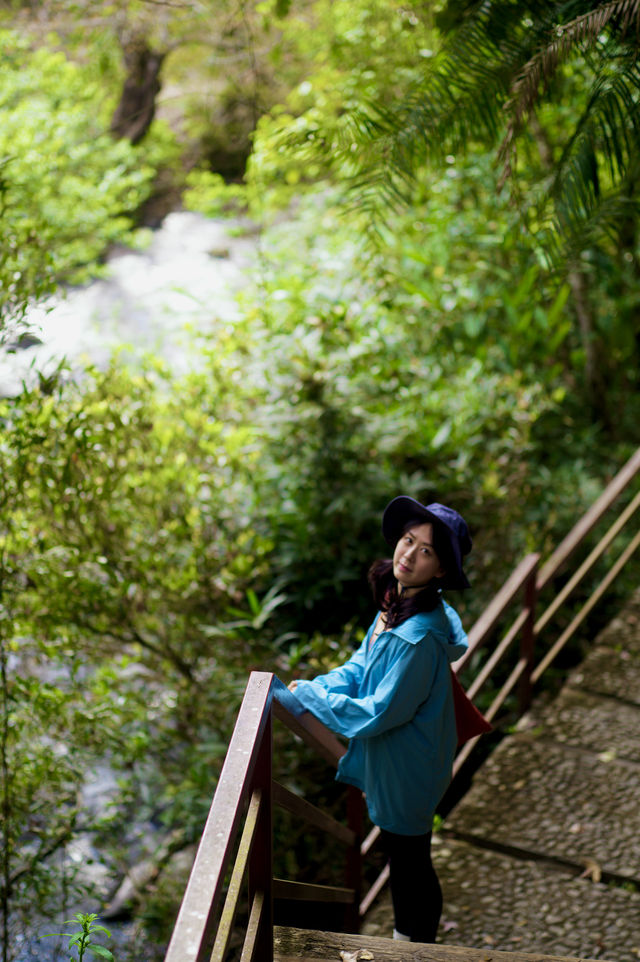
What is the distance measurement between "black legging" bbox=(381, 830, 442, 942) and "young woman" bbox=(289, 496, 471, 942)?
1cm

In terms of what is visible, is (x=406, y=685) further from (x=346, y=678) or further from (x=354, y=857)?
(x=354, y=857)

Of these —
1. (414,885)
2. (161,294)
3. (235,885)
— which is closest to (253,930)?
(235,885)

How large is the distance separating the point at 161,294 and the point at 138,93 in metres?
2.94

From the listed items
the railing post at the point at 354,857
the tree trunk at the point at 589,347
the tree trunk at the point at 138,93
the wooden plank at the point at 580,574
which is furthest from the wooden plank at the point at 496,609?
the tree trunk at the point at 138,93

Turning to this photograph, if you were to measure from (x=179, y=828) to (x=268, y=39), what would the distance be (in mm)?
8155

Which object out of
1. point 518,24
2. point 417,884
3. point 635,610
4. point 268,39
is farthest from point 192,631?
point 268,39

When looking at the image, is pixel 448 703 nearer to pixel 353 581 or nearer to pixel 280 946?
pixel 280 946

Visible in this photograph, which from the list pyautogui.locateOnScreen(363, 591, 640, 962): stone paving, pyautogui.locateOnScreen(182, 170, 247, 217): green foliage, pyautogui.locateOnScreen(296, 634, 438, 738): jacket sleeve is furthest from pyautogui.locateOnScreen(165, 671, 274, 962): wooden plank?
pyautogui.locateOnScreen(182, 170, 247, 217): green foliage

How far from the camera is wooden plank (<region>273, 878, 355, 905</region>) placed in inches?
95.3

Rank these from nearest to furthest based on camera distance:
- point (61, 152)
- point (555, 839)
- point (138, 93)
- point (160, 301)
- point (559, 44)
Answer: point (559, 44) < point (555, 839) < point (61, 152) < point (160, 301) < point (138, 93)

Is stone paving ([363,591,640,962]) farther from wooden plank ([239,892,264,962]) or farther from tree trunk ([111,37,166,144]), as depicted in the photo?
tree trunk ([111,37,166,144])

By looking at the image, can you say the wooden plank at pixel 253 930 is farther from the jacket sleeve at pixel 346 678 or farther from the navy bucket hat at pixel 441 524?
the navy bucket hat at pixel 441 524

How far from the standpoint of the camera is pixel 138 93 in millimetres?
9820

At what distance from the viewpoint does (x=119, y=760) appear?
4.42 m
